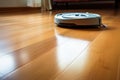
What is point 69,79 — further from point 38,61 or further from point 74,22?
point 74,22

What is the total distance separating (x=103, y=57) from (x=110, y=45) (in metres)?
0.19

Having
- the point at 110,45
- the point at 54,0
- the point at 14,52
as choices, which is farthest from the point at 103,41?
the point at 54,0

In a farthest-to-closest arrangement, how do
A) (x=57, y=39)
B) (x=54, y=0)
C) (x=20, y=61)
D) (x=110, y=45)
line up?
1. (x=54, y=0)
2. (x=57, y=39)
3. (x=110, y=45)
4. (x=20, y=61)

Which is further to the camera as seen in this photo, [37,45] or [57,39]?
[57,39]

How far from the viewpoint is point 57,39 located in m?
1.02

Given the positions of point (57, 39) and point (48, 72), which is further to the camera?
point (57, 39)

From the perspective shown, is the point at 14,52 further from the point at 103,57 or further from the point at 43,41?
the point at 103,57

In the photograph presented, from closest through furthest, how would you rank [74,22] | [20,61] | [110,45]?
1. [20,61]
2. [110,45]
3. [74,22]

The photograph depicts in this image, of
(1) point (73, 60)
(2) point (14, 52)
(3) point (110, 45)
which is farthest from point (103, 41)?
(2) point (14, 52)

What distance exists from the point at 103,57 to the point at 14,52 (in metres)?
0.34

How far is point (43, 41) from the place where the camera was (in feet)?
3.21

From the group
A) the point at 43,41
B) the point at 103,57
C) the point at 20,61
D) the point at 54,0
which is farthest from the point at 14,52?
the point at 54,0

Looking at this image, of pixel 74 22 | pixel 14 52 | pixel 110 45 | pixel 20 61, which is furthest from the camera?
pixel 74 22

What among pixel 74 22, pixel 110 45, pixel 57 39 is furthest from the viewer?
pixel 74 22
